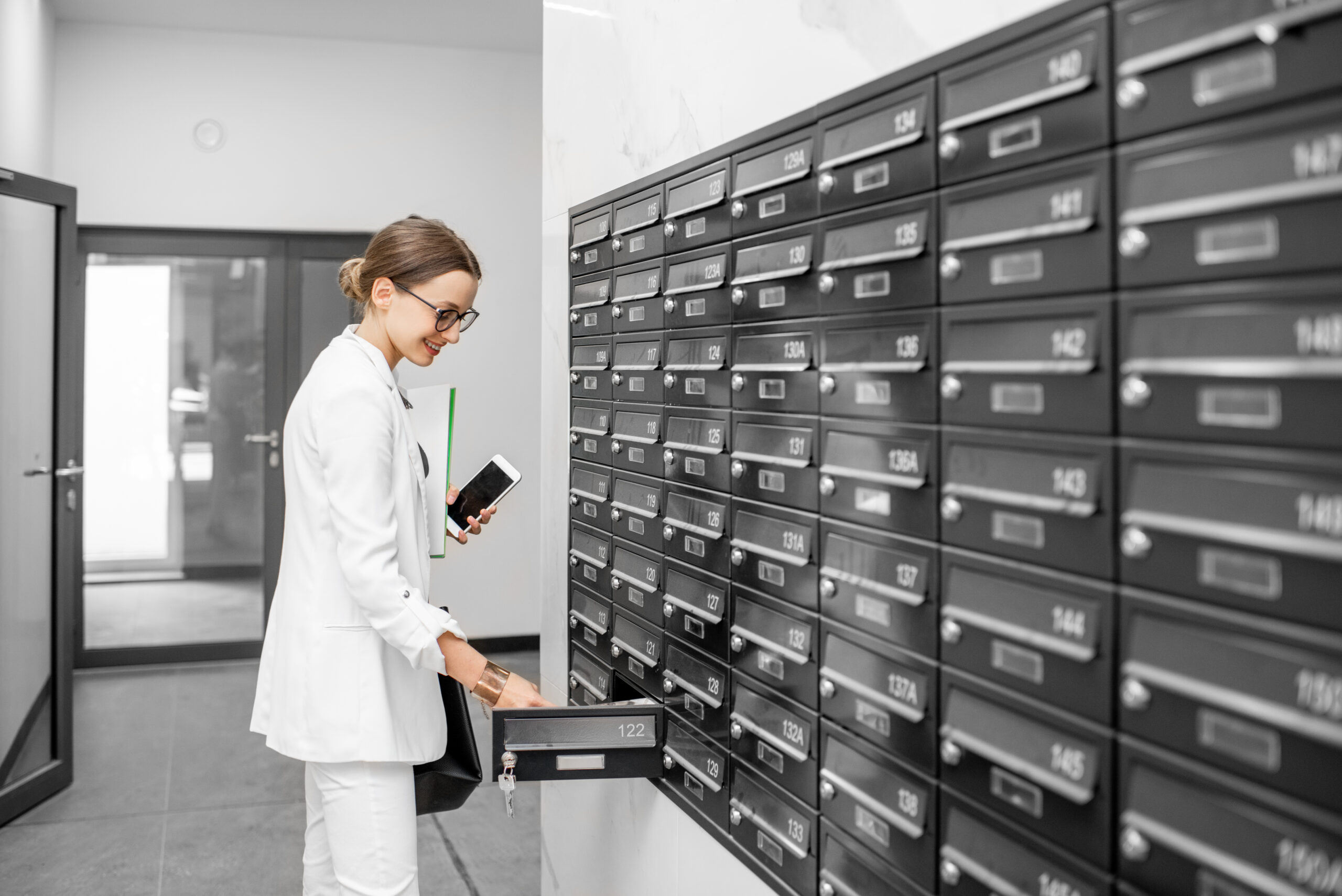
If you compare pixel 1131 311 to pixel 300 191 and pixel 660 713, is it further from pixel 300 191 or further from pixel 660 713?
pixel 300 191

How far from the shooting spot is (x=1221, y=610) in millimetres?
796

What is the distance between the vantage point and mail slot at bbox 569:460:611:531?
2137mm

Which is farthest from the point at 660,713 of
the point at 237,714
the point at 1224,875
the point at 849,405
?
the point at 237,714

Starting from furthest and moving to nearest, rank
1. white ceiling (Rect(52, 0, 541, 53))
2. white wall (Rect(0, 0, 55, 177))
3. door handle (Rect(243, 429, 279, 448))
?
1. door handle (Rect(243, 429, 279, 448))
2. white ceiling (Rect(52, 0, 541, 53))
3. white wall (Rect(0, 0, 55, 177))

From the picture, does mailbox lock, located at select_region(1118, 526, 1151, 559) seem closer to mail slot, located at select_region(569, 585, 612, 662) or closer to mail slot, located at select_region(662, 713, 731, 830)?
mail slot, located at select_region(662, 713, 731, 830)

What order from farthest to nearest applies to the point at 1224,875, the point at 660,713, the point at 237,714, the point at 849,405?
1. the point at 237,714
2. the point at 660,713
3. the point at 849,405
4. the point at 1224,875

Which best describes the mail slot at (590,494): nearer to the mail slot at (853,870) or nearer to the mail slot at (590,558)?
the mail slot at (590,558)

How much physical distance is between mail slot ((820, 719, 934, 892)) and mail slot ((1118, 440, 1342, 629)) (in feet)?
1.37

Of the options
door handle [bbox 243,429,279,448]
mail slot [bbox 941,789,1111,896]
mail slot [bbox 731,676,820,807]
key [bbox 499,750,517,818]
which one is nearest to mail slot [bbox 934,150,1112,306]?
mail slot [bbox 941,789,1111,896]

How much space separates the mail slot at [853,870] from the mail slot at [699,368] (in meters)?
0.63

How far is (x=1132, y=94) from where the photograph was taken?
854 mm

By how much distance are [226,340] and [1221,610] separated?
5803 mm

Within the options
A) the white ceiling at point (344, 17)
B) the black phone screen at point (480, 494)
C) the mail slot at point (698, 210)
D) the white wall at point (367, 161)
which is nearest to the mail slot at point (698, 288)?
the mail slot at point (698, 210)

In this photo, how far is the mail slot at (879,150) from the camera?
3.70ft
